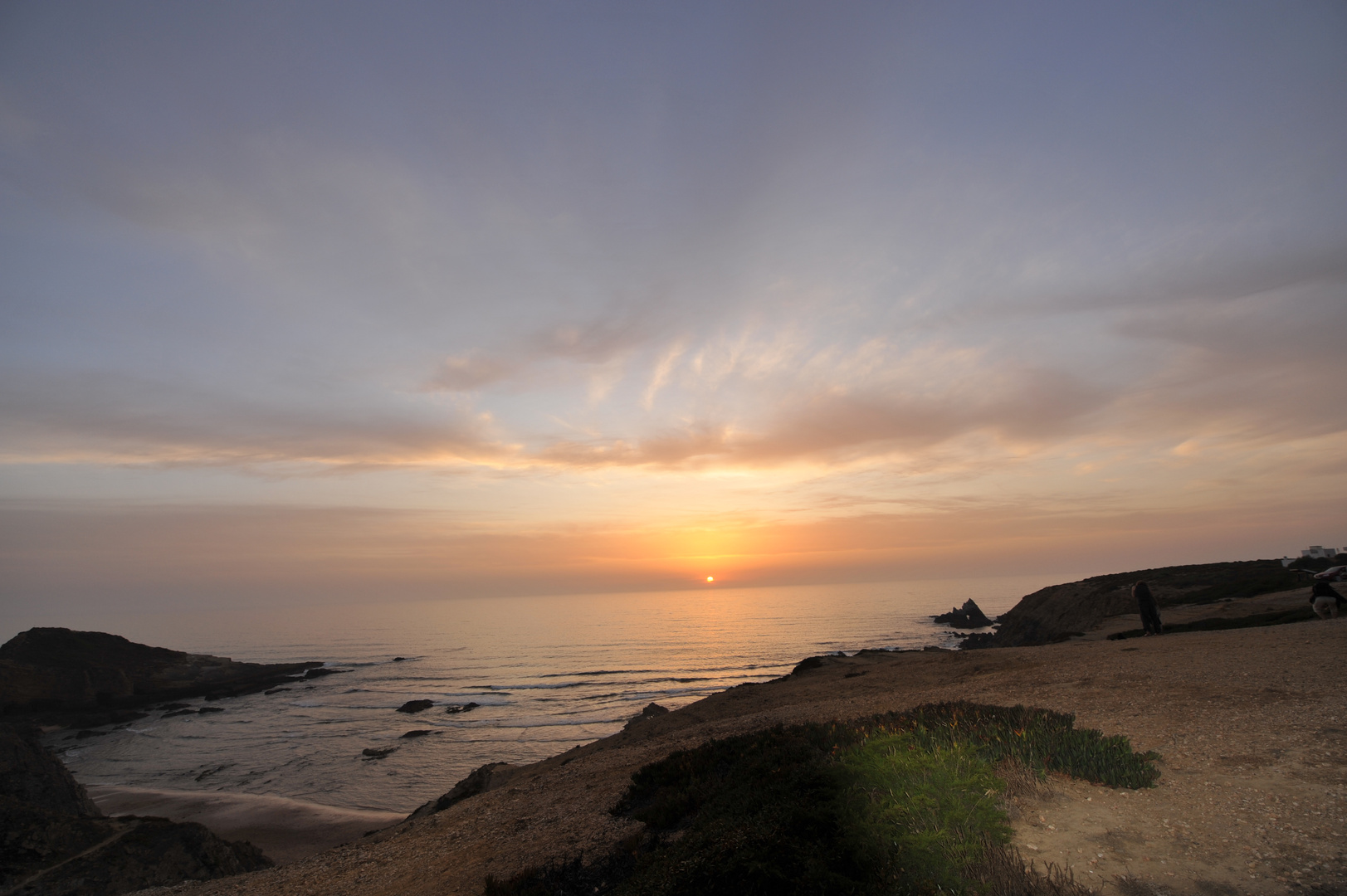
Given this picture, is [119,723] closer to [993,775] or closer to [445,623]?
[993,775]

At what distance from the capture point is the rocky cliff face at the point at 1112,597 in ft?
119

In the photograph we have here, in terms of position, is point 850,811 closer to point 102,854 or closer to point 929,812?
point 929,812

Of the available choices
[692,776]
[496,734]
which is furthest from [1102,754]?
[496,734]

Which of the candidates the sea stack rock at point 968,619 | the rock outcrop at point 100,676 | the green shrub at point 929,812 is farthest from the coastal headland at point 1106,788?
the sea stack rock at point 968,619

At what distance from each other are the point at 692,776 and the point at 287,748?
121 feet

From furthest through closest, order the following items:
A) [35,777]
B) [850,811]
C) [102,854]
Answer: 1. [35,777]
2. [102,854]
3. [850,811]

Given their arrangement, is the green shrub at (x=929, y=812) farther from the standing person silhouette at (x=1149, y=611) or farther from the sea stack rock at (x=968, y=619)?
the sea stack rock at (x=968, y=619)

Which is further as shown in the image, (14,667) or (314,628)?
(314,628)

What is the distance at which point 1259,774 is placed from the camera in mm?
7445

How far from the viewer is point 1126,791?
24.1 feet

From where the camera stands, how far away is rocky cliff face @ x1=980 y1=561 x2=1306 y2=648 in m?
36.2

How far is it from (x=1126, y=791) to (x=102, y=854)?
2221cm

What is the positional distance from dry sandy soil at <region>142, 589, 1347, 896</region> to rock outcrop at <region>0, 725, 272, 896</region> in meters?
4.00

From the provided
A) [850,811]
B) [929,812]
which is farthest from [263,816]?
[929,812]
